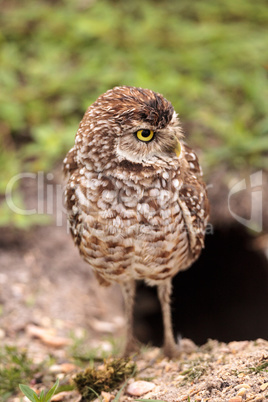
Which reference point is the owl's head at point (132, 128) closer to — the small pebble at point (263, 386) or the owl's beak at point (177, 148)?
the owl's beak at point (177, 148)

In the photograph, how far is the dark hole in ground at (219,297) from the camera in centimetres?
507

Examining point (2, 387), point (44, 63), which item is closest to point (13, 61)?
point (44, 63)

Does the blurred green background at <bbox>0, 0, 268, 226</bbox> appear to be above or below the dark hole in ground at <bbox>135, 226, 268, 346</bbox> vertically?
above

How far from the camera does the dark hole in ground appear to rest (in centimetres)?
507

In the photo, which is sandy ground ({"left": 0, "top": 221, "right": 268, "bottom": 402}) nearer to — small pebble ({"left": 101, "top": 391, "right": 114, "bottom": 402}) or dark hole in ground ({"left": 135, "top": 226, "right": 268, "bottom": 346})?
small pebble ({"left": 101, "top": 391, "right": 114, "bottom": 402})

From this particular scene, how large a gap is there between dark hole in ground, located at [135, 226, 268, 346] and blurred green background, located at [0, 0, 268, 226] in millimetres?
875

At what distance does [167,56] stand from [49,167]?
6.12ft

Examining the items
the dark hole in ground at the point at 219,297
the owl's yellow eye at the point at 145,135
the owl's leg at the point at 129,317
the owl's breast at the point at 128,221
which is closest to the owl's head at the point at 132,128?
the owl's yellow eye at the point at 145,135

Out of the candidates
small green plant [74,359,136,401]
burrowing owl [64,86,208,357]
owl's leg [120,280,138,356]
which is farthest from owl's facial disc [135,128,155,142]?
small green plant [74,359,136,401]

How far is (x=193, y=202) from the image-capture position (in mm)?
2961

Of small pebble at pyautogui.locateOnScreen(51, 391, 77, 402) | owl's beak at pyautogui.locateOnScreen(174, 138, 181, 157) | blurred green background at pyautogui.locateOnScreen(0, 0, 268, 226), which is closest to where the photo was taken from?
owl's beak at pyautogui.locateOnScreen(174, 138, 181, 157)

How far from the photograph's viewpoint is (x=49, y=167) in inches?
193

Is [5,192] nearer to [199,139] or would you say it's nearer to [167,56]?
[199,139]

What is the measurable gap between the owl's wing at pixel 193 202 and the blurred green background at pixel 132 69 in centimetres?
170
